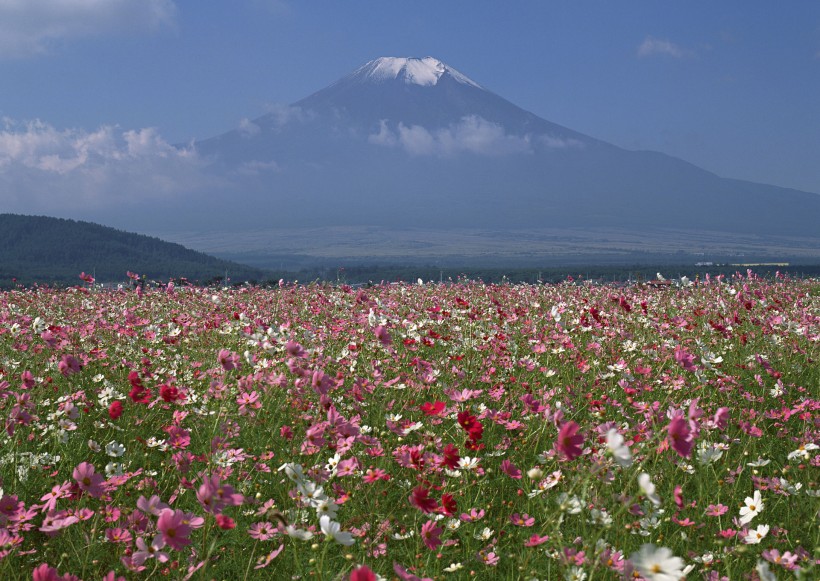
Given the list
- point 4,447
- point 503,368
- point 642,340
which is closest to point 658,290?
point 642,340

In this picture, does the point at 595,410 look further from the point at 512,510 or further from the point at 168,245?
the point at 168,245

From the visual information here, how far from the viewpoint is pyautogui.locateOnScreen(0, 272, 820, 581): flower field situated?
2.48 metres

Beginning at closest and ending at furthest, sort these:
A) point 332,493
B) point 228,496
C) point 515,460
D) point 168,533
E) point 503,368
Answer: point 168,533
point 228,496
point 332,493
point 515,460
point 503,368

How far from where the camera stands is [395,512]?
3.62m

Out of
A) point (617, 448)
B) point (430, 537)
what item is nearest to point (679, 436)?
point (617, 448)

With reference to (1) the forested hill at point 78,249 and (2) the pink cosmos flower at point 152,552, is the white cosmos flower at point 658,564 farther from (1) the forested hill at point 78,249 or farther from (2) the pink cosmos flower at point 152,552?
(1) the forested hill at point 78,249

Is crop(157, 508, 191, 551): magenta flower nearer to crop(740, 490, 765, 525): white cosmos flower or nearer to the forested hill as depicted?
crop(740, 490, 765, 525): white cosmos flower

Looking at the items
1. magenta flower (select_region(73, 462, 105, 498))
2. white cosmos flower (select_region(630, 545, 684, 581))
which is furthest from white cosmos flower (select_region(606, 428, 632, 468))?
magenta flower (select_region(73, 462, 105, 498))

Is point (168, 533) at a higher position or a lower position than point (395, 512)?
higher

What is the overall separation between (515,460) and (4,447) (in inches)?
114

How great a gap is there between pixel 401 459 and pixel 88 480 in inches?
60.6

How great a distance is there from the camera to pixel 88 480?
8.16 feet

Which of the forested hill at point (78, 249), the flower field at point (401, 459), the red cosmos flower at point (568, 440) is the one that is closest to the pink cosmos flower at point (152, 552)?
the flower field at point (401, 459)

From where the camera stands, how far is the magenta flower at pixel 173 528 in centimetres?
191
